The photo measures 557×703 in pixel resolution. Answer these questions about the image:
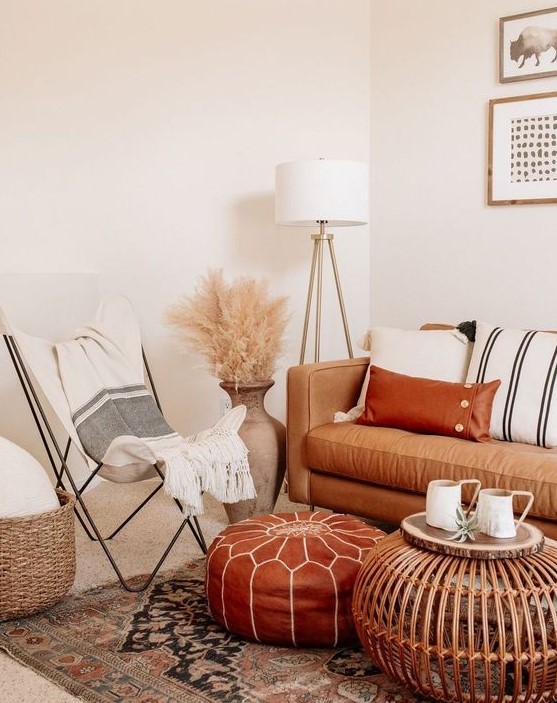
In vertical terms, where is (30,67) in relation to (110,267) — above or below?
above

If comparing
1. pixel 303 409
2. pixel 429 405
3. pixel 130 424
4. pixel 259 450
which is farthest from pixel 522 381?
pixel 130 424

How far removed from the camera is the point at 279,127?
4.04 meters

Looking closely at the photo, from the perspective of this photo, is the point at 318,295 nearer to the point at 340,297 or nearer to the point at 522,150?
the point at 340,297

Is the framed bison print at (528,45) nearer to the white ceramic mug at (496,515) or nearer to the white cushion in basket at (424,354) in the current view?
the white cushion in basket at (424,354)

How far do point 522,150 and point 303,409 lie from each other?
1.54 meters

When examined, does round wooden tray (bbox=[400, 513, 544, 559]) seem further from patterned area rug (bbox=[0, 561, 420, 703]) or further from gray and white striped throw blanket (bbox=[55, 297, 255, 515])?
gray and white striped throw blanket (bbox=[55, 297, 255, 515])

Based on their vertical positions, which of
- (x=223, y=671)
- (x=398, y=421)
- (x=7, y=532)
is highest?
(x=398, y=421)

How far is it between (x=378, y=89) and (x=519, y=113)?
78 cm

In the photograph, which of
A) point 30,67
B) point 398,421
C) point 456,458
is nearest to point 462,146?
point 398,421

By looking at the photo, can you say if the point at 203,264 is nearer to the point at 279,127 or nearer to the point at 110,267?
the point at 110,267

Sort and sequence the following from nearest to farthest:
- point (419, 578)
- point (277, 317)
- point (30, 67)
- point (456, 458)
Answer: point (419, 578) → point (456, 458) → point (277, 317) → point (30, 67)

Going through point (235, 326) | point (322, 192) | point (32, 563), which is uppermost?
point (322, 192)

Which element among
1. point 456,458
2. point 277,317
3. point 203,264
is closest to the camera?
point 456,458

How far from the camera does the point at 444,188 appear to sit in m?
3.86
